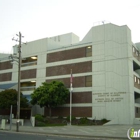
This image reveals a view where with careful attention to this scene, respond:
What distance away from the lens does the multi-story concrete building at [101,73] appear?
41656 millimetres

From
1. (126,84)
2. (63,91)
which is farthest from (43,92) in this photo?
(126,84)

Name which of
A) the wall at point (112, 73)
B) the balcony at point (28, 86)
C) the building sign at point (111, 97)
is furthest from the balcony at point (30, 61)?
the building sign at point (111, 97)

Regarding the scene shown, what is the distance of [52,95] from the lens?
43.3m

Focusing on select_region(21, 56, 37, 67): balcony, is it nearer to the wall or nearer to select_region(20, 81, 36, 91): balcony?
select_region(20, 81, 36, 91): balcony

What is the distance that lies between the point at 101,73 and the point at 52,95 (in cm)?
1008

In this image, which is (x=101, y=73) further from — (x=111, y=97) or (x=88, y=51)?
(x=88, y=51)

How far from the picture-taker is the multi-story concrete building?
41.7 m

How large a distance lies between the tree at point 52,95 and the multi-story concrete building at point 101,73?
111 inches

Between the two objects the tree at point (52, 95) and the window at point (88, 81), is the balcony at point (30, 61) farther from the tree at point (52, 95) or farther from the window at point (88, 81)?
the window at point (88, 81)

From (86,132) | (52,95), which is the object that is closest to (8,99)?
(52,95)

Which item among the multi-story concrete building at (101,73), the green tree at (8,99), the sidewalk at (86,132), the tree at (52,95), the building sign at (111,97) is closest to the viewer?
the sidewalk at (86,132)

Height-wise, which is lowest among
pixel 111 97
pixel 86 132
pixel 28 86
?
pixel 86 132

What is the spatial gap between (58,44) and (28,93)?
13.6 meters

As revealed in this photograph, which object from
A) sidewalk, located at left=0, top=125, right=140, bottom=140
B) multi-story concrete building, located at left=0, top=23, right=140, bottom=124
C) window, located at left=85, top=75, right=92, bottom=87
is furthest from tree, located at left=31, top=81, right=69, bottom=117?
sidewalk, located at left=0, top=125, right=140, bottom=140
